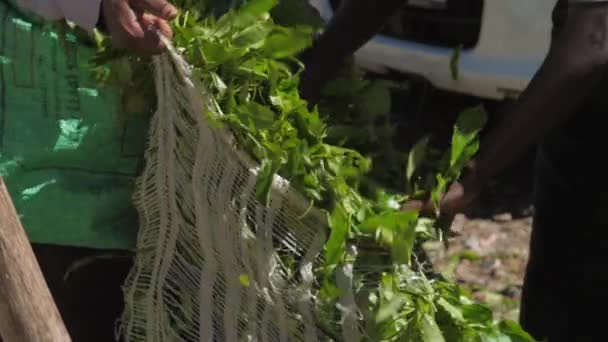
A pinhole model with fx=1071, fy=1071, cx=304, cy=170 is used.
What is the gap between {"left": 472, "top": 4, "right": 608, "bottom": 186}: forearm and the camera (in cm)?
157

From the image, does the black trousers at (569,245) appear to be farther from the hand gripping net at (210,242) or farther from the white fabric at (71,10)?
the white fabric at (71,10)

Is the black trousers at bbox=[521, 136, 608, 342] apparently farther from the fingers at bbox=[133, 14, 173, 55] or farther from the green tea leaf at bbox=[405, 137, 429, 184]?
the fingers at bbox=[133, 14, 173, 55]

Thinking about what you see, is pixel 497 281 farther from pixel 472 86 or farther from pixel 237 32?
pixel 237 32

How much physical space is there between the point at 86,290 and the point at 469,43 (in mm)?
1918

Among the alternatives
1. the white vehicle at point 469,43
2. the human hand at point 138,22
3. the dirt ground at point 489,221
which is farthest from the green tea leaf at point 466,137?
the white vehicle at point 469,43

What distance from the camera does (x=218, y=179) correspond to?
153 cm

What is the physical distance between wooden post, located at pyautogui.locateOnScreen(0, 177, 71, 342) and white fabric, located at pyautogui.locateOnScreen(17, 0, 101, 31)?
0.36 metres

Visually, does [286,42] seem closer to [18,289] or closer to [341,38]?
[341,38]

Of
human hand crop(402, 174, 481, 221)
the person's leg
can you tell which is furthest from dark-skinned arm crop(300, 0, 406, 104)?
the person's leg

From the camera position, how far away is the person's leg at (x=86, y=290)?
1.74m

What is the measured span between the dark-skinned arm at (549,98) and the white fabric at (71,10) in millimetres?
569

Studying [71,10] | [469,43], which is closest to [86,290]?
[71,10]

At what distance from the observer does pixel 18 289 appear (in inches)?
48.7

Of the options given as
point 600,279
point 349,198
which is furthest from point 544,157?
point 349,198
